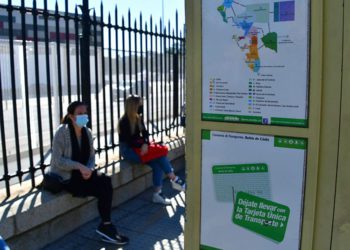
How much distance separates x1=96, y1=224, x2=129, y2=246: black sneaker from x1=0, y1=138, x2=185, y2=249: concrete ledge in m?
0.37

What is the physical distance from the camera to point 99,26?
499 centimetres

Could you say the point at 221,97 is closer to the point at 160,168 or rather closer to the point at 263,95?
the point at 263,95

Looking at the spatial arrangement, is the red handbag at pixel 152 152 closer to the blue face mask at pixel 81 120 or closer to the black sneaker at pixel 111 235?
the blue face mask at pixel 81 120

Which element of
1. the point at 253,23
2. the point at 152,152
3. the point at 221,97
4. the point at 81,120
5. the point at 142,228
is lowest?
the point at 142,228

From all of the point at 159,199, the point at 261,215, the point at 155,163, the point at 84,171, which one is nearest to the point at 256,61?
the point at 261,215

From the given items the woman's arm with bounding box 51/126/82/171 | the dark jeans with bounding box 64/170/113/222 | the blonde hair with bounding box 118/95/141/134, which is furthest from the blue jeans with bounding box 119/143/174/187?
the woman's arm with bounding box 51/126/82/171

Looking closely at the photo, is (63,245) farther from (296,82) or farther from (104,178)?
(296,82)

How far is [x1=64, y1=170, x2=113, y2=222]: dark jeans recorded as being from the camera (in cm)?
420

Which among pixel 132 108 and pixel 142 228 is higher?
pixel 132 108

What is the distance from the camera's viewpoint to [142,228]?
14.9ft

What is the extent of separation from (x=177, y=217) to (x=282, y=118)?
351 cm

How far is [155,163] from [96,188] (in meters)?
1.36

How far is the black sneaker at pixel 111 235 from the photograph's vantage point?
4.13m

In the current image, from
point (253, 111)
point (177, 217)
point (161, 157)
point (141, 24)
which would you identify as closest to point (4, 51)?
point (141, 24)
